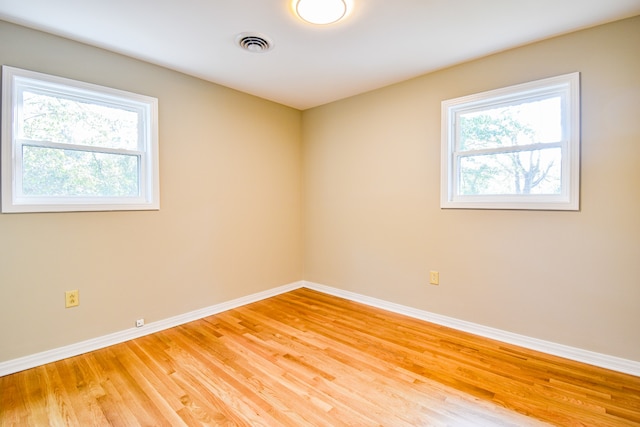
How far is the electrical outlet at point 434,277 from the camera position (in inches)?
114

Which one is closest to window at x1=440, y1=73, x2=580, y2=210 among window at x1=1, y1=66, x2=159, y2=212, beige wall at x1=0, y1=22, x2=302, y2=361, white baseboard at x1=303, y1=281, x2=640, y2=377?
white baseboard at x1=303, y1=281, x2=640, y2=377

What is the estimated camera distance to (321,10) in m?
1.93

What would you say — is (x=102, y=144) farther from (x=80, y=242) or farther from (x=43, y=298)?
(x=43, y=298)

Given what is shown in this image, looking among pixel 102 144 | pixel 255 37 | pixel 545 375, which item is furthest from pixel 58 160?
pixel 545 375

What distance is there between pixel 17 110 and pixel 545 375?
3.98 meters

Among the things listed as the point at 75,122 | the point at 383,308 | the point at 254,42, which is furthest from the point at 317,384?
the point at 75,122

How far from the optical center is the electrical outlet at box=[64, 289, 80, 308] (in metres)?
2.28

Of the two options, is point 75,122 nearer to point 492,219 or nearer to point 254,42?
point 254,42

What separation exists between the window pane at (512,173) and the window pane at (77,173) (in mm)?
2952

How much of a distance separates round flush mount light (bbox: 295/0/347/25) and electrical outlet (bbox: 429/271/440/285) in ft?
7.44

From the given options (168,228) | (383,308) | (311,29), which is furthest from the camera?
(383,308)

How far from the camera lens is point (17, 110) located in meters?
2.10

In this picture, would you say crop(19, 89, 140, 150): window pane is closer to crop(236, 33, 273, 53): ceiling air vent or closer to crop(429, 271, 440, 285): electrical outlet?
crop(236, 33, 273, 53): ceiling air vent

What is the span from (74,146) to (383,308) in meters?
3.12
